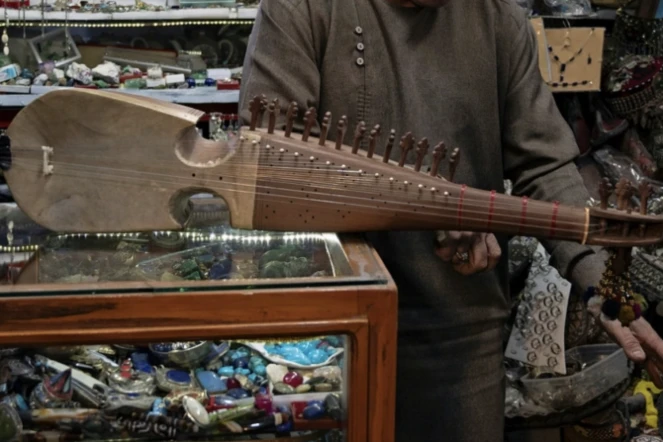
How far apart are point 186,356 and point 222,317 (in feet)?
0.85

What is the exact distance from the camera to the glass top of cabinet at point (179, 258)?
83 cm

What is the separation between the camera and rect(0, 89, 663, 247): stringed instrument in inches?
36.8

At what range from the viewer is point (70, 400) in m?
1.04

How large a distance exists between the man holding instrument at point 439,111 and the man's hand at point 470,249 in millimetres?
111

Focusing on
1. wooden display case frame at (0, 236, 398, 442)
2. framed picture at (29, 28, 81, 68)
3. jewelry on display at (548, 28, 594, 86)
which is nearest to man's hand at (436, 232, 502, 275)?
wooden display case frame at (0, 236, 398, 442)

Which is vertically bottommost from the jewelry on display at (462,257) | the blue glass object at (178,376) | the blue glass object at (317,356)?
the blue glass object at (178,376)

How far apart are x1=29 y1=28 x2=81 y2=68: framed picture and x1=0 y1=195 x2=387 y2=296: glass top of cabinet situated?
6.79 ft

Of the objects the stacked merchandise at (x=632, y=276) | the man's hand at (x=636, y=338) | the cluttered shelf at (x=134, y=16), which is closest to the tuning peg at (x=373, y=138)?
the man's hand at (x=636, y=338)

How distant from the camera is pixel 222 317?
805 millimetres

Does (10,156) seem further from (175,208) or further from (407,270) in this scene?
(407,270)

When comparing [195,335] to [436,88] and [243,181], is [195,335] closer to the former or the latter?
[243,181]

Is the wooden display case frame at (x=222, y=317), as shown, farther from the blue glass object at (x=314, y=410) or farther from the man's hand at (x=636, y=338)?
the man's hand at (x=636, y=338)

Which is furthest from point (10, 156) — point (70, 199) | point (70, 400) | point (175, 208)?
point (70, 400)

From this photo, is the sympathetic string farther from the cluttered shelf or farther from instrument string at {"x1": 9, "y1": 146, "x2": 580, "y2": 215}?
the cluttered shelf
